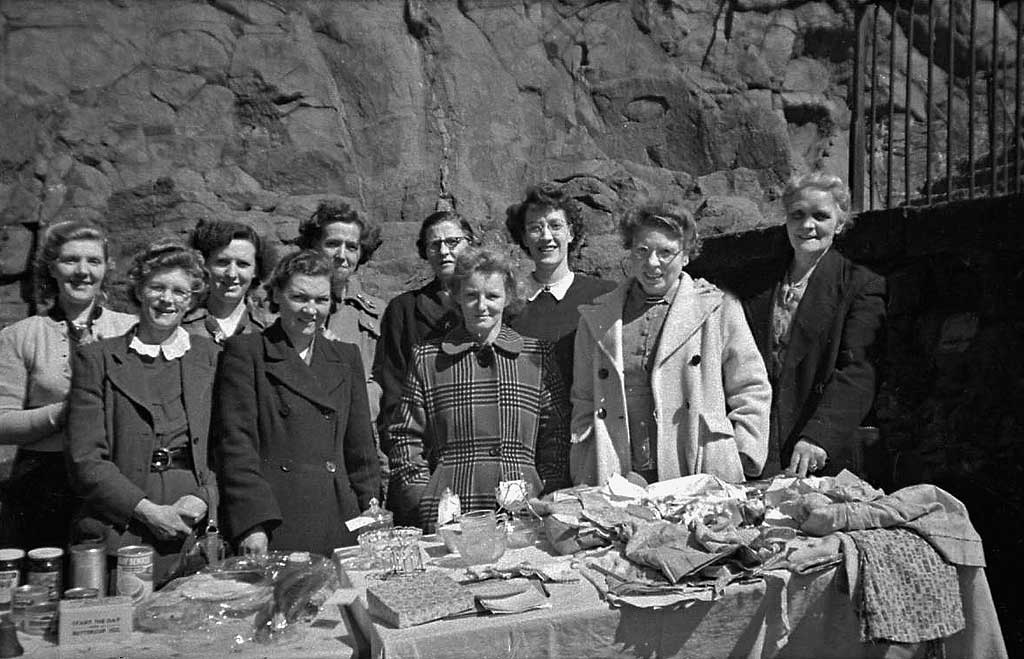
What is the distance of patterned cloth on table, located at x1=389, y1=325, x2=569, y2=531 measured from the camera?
3.25m

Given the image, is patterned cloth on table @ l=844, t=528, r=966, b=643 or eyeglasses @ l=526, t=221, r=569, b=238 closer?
patterned cloth on table @ l=844, t=528, r=966, b=643

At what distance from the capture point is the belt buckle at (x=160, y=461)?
300 centimetres

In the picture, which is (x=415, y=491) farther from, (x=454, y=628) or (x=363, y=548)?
(x=454, y=628)

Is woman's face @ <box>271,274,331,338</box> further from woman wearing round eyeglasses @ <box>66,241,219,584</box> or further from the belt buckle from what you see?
the belt buckle

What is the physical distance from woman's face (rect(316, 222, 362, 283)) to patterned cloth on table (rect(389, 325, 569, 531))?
0.89 metres

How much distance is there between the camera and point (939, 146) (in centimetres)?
961

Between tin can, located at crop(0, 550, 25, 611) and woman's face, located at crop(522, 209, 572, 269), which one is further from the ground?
woman's face, located at crop(522, 209, 572, 269)

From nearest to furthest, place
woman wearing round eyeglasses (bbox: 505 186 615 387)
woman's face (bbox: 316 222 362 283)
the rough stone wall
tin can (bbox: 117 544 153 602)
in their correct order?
1. tin can (bbox: 117 544 153 602)
2. woman wearing round eyeglasses (bbox: 505 186 615 387)
3. woman's face (bbox: 316 222 362 283)
4. the rough stone wall

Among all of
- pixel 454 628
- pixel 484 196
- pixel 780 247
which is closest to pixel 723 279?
pixel 780 247

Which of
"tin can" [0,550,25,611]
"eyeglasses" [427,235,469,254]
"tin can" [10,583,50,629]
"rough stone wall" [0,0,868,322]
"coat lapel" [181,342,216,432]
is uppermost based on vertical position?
"rough stone wall" [0,0,868,322]

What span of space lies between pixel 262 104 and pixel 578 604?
6.11 meters

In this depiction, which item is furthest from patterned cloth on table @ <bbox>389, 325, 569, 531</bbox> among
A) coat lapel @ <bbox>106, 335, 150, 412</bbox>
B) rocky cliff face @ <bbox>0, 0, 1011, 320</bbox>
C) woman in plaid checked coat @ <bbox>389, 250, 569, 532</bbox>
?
rocky cliff face @ <bbox>0, 0, 1011, 320</bbox>

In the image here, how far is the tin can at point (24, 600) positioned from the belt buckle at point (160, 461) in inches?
33.6

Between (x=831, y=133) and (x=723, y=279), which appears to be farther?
(x=831, y=133)
